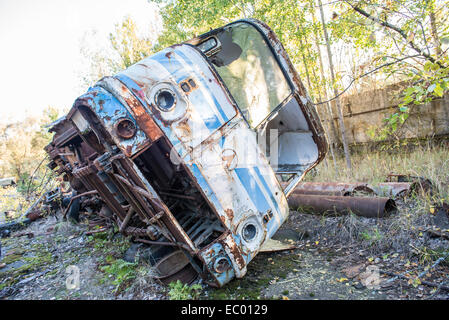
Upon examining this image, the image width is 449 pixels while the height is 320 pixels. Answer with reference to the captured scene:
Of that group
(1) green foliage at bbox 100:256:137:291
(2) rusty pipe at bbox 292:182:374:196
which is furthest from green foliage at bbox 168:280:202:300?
(2) rusty pipe at bbox 292:182:374:196

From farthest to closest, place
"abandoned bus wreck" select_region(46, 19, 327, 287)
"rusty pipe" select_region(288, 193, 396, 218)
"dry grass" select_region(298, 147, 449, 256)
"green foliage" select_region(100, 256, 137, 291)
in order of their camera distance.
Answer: "rusty pipe" select_region(288, 193, 396, 218) → "green foliage" select_region(100, 256, 137, 291) → "dry grass" select_region(298, 147, 449, 256) → "abandoned bus wreck" select_region(46, 19, 327, 287)

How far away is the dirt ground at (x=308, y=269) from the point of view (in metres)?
2.53

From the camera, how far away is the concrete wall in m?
6.00

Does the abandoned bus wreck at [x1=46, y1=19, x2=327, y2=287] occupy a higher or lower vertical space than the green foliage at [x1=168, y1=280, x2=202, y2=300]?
higher

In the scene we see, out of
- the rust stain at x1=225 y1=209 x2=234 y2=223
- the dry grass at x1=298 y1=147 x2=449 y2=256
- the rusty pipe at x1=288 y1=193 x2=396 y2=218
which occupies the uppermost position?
the rust stain at x1=225 y1=209 x2=234 y2=223

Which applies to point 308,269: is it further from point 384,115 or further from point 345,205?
point 384,115

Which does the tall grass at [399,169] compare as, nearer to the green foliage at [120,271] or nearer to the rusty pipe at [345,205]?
the rusty pipe at [345,205]

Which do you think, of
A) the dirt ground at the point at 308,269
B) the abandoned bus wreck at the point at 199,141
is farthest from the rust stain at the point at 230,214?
the dirt ground at the point at 308,269

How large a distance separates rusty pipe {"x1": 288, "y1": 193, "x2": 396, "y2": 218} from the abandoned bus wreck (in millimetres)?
1021

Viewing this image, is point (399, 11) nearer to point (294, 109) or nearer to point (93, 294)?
point (294, 109)

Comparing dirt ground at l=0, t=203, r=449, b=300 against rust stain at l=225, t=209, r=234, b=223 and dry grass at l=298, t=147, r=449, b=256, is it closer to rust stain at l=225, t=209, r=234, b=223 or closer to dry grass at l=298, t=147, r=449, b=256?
dry grass at l=298, t=147, r=449, b=256

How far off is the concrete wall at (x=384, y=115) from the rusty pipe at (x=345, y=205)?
2.65 meters

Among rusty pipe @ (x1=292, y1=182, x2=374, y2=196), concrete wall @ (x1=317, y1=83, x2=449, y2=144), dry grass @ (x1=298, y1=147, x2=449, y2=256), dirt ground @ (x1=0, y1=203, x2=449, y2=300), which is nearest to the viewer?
dirt ground @ (x1=0, y1=203, x2=449, y2=300)

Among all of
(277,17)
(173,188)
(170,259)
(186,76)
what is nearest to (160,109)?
(186,76)
